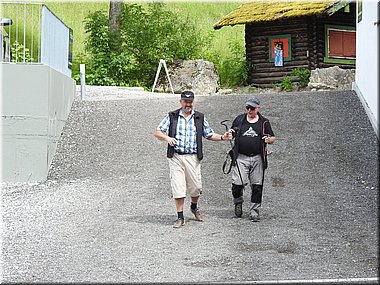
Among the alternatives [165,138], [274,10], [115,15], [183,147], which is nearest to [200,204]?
[183,147]

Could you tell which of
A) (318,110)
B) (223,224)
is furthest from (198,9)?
(223,224)

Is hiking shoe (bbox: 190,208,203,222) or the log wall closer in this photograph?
hiking shoe (bbox: 190,208,203,222)

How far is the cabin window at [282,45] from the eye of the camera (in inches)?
1078

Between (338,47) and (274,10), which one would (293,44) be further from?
(338,47)

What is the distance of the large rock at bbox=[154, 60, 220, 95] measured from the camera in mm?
26562

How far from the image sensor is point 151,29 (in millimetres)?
29141

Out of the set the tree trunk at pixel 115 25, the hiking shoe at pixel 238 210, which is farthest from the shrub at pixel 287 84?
the hiking shoe at pixel 238 210

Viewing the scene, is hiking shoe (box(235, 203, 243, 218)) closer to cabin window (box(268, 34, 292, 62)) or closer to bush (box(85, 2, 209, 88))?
bush (box(85, 2, 209, 88))

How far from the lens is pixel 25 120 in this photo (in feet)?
43.8

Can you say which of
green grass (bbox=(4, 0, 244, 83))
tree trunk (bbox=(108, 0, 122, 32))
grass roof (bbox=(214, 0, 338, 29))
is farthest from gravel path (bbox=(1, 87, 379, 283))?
green grass (bbox=(4, 0, 244, 83))

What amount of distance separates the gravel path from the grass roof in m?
8.66

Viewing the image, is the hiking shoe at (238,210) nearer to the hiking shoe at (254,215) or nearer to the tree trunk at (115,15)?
the hiking shoe at (254,215)

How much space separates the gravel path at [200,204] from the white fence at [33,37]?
1.67m

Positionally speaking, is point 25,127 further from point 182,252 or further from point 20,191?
point 182,252
